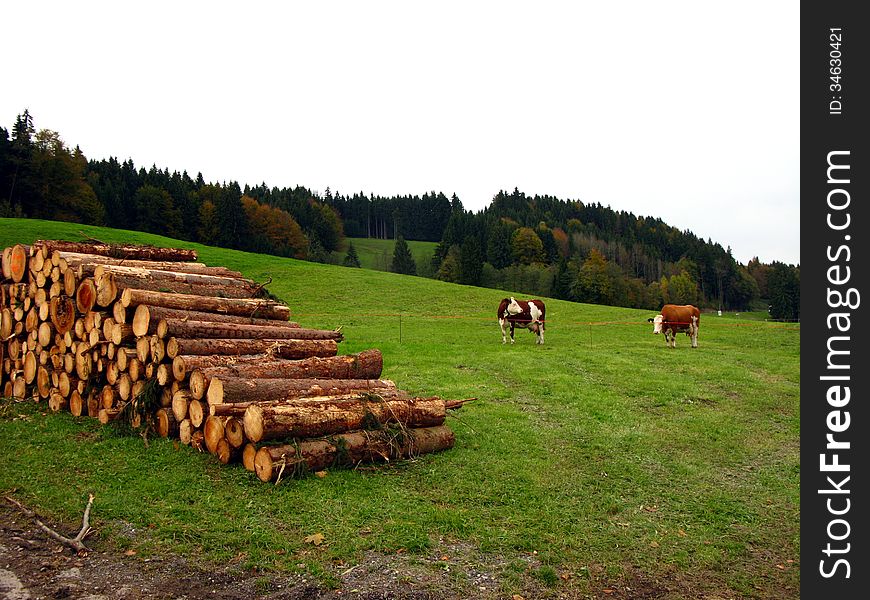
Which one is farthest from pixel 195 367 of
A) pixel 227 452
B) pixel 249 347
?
pixel 227 452

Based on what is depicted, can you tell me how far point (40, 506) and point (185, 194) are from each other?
279 ft

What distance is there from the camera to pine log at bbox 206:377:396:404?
8.63 m

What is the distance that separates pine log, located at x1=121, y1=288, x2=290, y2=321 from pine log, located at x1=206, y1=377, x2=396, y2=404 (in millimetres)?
2572

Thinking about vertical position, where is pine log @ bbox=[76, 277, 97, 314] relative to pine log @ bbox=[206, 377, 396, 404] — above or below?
above

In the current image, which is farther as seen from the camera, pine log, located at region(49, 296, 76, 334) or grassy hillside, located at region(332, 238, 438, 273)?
grassy hillside, located at region(332, 238, 438, 273)

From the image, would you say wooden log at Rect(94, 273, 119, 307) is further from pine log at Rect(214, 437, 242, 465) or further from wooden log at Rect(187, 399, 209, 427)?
pine log at Rect(214, 437, 242, 465)

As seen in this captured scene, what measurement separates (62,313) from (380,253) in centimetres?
10942

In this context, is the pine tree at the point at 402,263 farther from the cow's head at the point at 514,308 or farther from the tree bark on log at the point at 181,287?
the tree bark on log at the point at 181,287

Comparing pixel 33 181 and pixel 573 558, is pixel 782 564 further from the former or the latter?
pixel 33 181

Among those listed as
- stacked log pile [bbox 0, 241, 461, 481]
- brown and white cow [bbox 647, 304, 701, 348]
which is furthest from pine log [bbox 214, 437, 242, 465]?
brown and white cow [bbox 647, 304, 701, 348]

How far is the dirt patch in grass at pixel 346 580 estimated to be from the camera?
539cm

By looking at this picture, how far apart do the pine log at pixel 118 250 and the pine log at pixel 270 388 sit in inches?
234

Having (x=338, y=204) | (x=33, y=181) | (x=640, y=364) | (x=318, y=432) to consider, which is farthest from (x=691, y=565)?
(x=338, y=204)

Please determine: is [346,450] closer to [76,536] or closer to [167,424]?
[167,424]
